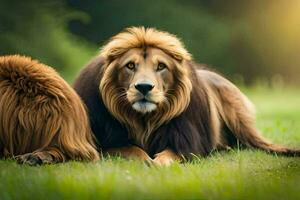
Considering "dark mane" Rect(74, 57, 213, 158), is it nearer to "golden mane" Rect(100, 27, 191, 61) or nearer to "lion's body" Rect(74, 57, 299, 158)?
"lion's body" Rect(74, 57, 299, 158)

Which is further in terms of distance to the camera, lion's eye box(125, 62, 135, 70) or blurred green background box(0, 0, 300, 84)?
blurred green background box(0, 0, 300, 84)

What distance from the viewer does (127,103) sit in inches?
210

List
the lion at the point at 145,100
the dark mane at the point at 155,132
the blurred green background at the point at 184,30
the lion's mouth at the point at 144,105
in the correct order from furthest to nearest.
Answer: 1. the blurred green background at the point at 184,30
2. the dark mane at the point at 155,132
3. the lion at the point at 145,100
4. the lion's mouth at the point at 144,105

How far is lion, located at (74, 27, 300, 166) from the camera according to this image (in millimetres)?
5281

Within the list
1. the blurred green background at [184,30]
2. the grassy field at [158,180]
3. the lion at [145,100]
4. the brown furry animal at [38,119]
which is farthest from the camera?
the blurred green background at [184,30]

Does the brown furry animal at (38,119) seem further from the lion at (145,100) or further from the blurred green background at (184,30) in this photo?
the blurred green background at (184,30)

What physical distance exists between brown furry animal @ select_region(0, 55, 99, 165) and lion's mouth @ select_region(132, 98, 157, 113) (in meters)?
0.32

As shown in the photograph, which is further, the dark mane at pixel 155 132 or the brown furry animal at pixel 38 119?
the dark mane at pixel 155 132

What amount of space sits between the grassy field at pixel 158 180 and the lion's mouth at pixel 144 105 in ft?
1.02

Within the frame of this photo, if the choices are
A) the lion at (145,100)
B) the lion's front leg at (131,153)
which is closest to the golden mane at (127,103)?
the lion at (145,100)

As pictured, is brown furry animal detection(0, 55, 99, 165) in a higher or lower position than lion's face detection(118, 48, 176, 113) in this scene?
lower

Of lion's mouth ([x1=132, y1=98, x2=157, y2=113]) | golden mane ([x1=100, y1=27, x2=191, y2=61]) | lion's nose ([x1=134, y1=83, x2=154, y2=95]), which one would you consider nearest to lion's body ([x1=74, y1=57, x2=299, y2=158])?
golden mane ([x1=100, y1=27, x2=191, y2=61])

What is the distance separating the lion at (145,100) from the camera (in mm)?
5281

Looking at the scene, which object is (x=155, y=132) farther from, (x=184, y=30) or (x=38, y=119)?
(x=184, y=30)
